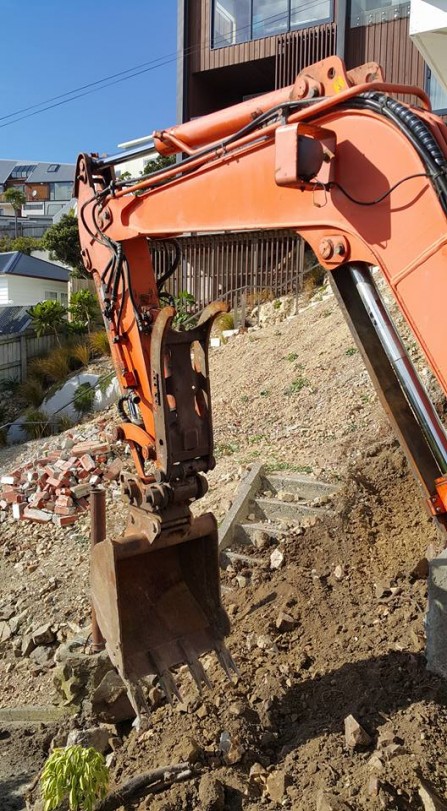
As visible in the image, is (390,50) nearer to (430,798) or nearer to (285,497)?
(285,497)

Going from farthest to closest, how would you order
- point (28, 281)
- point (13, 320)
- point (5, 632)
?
point (28, 281)
point (13, 320)
point (5, 632)

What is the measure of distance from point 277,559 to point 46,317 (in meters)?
13.0

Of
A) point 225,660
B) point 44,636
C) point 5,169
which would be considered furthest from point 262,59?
point 5,169

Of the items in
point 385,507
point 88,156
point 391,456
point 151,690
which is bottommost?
point 151,690

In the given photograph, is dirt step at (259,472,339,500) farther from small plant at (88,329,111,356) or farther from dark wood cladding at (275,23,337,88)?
dark wood cladding at (275,23,337,88)

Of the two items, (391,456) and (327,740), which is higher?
(391,456)

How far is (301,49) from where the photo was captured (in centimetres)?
1723

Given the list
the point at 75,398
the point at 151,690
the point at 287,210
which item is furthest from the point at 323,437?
the point at 75,398

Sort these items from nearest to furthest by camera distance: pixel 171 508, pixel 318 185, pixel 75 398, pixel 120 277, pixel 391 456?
pixel 318 185
pixel 171 508
pixel 120 277
pixel 391 456
pixel 75 398

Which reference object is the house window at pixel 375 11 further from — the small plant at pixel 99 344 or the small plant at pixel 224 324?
the small plant at pixel 99 344

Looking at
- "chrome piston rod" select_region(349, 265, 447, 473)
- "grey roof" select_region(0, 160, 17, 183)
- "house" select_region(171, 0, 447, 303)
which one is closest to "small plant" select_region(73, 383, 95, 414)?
"house" select_region(171, 0, 447, 303)

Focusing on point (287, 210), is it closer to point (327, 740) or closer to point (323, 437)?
point (327, 740)

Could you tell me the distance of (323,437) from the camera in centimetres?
803

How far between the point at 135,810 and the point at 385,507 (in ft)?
11.1
